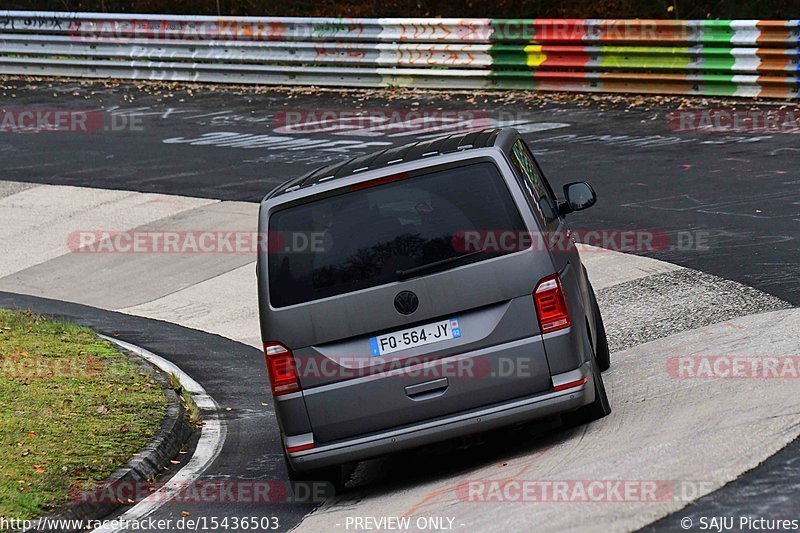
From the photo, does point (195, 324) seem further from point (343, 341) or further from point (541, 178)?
point (343, 341)

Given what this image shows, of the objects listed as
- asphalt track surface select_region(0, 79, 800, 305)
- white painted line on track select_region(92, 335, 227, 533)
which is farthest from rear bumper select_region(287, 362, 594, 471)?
asphalt track surface select_region(0, 79, 800, 305)

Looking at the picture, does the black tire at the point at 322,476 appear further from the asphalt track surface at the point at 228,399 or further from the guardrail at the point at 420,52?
the guardrail at the point at 420,52

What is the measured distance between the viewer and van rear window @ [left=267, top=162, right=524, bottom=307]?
707cm

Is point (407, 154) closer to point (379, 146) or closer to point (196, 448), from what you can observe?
point (196, 448)

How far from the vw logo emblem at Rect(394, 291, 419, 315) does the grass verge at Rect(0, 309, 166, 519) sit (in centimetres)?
224

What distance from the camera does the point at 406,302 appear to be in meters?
7.00

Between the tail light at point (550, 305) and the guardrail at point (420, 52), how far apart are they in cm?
1340

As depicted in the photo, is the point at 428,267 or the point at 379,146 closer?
the point at 428,267

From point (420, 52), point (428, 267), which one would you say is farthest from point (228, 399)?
point (420, 52)

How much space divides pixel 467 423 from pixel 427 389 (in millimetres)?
292

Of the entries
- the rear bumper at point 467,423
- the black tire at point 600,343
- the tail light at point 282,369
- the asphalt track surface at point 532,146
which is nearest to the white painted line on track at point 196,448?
the tail light at point 282,369

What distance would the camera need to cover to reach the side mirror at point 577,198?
8637mm

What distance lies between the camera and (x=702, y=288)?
11.2 m

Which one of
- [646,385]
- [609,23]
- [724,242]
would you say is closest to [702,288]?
[724,242]
